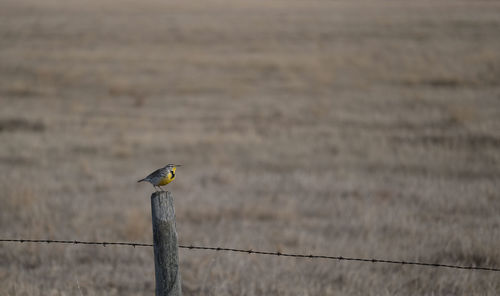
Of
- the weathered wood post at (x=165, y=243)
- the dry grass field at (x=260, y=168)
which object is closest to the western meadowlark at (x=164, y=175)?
the weathered wood post at (x=165, y=243)

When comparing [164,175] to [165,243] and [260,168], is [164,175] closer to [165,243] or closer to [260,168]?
[165,243]

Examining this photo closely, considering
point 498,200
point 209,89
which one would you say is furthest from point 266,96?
point 498,200

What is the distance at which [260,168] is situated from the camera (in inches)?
412

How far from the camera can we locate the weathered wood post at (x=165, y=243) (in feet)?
10.9

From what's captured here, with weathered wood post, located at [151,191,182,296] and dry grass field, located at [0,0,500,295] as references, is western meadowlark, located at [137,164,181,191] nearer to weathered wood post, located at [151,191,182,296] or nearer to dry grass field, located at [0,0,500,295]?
weathered wood post, located at [151,191,182,296]

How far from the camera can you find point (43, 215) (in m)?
7.38

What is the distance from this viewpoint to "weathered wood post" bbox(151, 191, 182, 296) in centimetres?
333

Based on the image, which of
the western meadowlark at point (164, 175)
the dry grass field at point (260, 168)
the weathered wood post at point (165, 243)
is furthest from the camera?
the dry grass field at point (260, 168)

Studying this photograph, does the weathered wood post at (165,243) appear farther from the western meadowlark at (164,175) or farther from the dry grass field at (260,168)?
the dry grass field at (260,168)

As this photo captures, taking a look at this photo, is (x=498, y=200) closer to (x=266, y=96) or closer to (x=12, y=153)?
(x=12, y=153)

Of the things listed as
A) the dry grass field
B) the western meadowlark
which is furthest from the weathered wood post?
the dry grass field

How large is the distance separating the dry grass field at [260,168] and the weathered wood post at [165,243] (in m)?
1.79

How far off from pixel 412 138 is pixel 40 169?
7.54 m

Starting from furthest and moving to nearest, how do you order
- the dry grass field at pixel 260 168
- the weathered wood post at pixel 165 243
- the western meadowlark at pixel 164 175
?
the dry grass field at pixel 260 168
the western meadowlark at pixel 164 175
the weathered wood post at pixel 165 243
